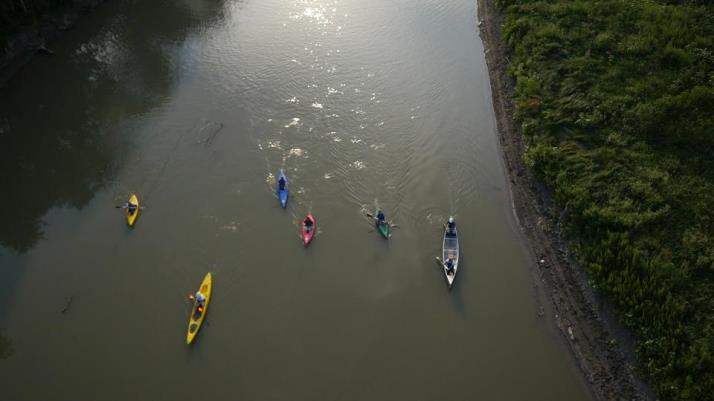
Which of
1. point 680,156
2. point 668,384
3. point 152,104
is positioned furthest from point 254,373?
point 680,156

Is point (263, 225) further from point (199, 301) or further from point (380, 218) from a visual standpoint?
point (380, 218)

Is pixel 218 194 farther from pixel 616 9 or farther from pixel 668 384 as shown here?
pixel 616 9

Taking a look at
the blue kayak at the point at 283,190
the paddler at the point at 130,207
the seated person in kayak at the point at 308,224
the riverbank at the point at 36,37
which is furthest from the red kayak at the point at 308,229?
the riverbank at the point at 36,37

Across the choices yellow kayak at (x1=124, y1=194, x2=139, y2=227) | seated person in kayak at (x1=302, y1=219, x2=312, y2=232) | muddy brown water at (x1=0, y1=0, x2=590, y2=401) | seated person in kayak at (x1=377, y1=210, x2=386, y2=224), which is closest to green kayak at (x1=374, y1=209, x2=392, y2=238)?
seated person in kayak at (x1=377, y1=210, x2=386, y2=224)

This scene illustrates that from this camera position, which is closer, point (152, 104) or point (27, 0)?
point (152, 104)

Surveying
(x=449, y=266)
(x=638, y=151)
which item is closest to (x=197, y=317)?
(x=449, y=266)
